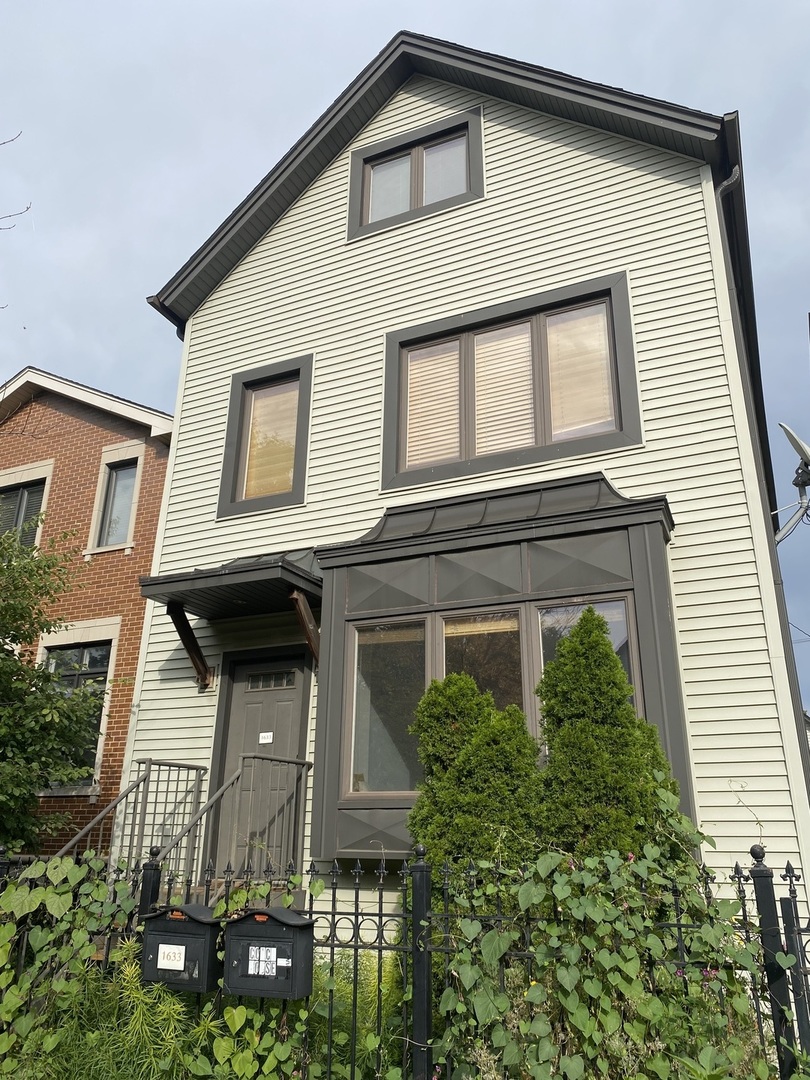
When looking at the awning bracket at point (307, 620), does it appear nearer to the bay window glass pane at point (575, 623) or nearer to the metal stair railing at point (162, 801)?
the metal stair railing at point (162, 801)

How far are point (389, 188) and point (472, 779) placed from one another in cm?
774

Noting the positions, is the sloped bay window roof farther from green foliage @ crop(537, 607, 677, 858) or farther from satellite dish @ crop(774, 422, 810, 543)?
satellite dish @ crop(774, 422, 810, 543)

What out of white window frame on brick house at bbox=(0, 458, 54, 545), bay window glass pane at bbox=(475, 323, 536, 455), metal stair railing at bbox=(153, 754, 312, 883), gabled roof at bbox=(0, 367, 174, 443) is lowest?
metal stair railing at bbox=(153, 754, 312, 883)

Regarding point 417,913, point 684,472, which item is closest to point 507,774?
point 417,913

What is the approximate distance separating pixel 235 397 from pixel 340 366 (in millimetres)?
1506

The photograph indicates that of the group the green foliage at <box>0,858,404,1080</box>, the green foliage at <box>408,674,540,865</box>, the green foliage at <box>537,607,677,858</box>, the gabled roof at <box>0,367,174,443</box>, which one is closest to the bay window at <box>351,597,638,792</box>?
the green foliage at <box>408,674,540,865</box>

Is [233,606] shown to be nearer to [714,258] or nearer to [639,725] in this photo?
[639,725]

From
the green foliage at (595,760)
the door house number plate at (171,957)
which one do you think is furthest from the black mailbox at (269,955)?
the green foliage at (595,760)

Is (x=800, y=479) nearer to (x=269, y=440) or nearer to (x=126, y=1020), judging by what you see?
(x=269, y=440)

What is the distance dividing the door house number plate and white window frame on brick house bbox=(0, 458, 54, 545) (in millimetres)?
9403

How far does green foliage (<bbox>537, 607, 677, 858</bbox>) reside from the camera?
491cm

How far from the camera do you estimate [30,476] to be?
12766 mm

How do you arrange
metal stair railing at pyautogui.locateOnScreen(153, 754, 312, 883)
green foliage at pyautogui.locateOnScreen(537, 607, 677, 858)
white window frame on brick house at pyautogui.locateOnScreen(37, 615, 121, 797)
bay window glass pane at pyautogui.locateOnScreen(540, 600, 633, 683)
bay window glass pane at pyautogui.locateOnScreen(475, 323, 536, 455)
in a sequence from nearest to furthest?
green foliage at pyautogui.locateOnScreen(537, 607, 677, 858), bay window glass pane at pyautogui.locateOnScreen(540, 600, 633, 683), metal stair railing at pyautogui.locateOnScreen(153, 754, 312, 883), bay window glass pane at pyautogui.locateOnScreen(475, 323, 536, 455), white window frame on brick house at pyautogui.locateOnScreen(37, 615, 121, 797)

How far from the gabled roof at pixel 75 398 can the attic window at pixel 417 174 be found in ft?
12.4
